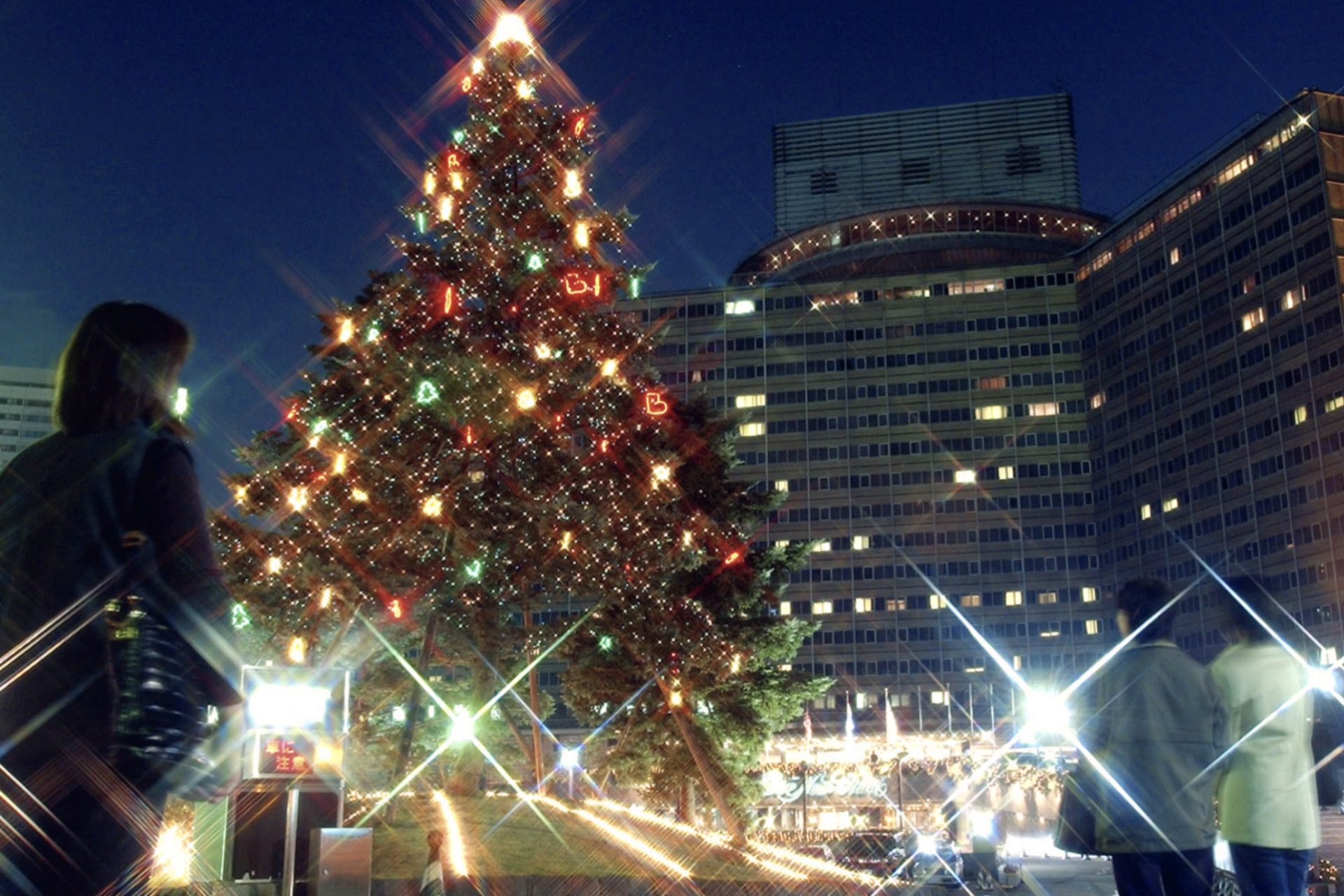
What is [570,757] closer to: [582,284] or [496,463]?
[496,463]

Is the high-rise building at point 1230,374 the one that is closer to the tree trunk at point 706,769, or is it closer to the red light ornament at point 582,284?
the tree trunk at point 706,769

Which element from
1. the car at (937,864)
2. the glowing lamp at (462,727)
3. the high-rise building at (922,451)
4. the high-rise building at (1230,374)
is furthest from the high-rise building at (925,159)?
the glowing lamp at (462,727)

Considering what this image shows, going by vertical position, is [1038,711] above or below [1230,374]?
below

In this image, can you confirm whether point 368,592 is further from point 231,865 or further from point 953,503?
point 953,503

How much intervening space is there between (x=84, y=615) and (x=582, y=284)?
22345 millimetres

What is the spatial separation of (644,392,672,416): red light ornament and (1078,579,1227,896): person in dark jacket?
19.2 metres

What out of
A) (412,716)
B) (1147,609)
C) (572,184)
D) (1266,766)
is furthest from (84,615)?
(572,184)

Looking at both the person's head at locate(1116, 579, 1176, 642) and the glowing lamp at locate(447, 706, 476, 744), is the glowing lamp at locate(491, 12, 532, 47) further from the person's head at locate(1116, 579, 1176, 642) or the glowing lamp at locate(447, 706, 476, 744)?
the person's head at locate(1116, 579, 1176, 642)

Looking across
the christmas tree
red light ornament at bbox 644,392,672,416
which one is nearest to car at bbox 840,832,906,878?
the christmas tree

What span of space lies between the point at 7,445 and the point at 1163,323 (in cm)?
16269

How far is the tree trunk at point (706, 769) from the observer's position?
91.5ft

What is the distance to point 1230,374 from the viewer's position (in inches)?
4215

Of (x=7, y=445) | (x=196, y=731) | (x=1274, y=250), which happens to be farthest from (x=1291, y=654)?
(x=7, y=445)

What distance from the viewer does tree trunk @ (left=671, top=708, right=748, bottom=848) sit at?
2789cm
